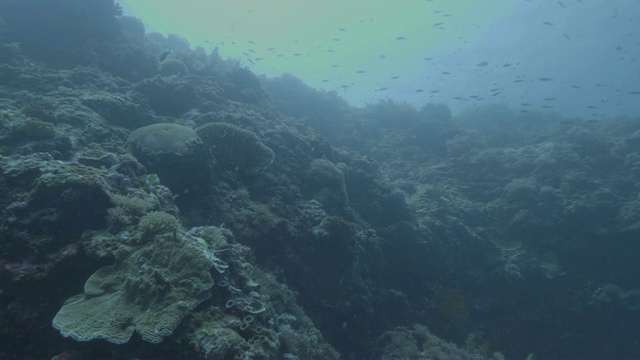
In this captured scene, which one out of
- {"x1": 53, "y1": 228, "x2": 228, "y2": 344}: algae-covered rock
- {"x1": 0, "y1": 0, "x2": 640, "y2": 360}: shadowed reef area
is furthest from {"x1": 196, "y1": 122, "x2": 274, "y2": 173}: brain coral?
{"x1": 53, "y1": 228, "x2": 228, "y2": 344}: algae-covered rock

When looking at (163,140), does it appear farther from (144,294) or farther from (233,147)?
(144,294)

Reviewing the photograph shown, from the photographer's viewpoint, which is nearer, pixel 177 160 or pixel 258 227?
pixel 177 160

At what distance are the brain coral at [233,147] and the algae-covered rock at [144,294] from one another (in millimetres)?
4819

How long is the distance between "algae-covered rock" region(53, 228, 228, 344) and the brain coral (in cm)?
482

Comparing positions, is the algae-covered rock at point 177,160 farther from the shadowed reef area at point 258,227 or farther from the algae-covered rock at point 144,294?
the algae-covered rock at point 144,294

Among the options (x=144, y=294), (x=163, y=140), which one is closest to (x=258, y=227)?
(x=163, y=140)

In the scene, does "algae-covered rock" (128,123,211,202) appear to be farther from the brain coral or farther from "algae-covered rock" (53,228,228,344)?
"algae-covered rock" (53,228,228,344)

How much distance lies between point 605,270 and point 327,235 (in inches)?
523

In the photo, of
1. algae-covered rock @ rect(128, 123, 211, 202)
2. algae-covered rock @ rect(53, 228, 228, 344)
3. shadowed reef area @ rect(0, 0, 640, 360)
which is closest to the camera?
algae-covered rock @ rect(53, 228, 228, 344)

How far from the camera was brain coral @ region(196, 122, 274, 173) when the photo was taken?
29.6 feet

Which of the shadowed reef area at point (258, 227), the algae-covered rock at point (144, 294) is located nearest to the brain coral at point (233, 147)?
the shadowed reef area at point (258, 227)

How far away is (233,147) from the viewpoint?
923cm

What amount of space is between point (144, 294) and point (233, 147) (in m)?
5.86

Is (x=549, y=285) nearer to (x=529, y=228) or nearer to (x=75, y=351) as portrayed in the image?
(x=529, y=228)
